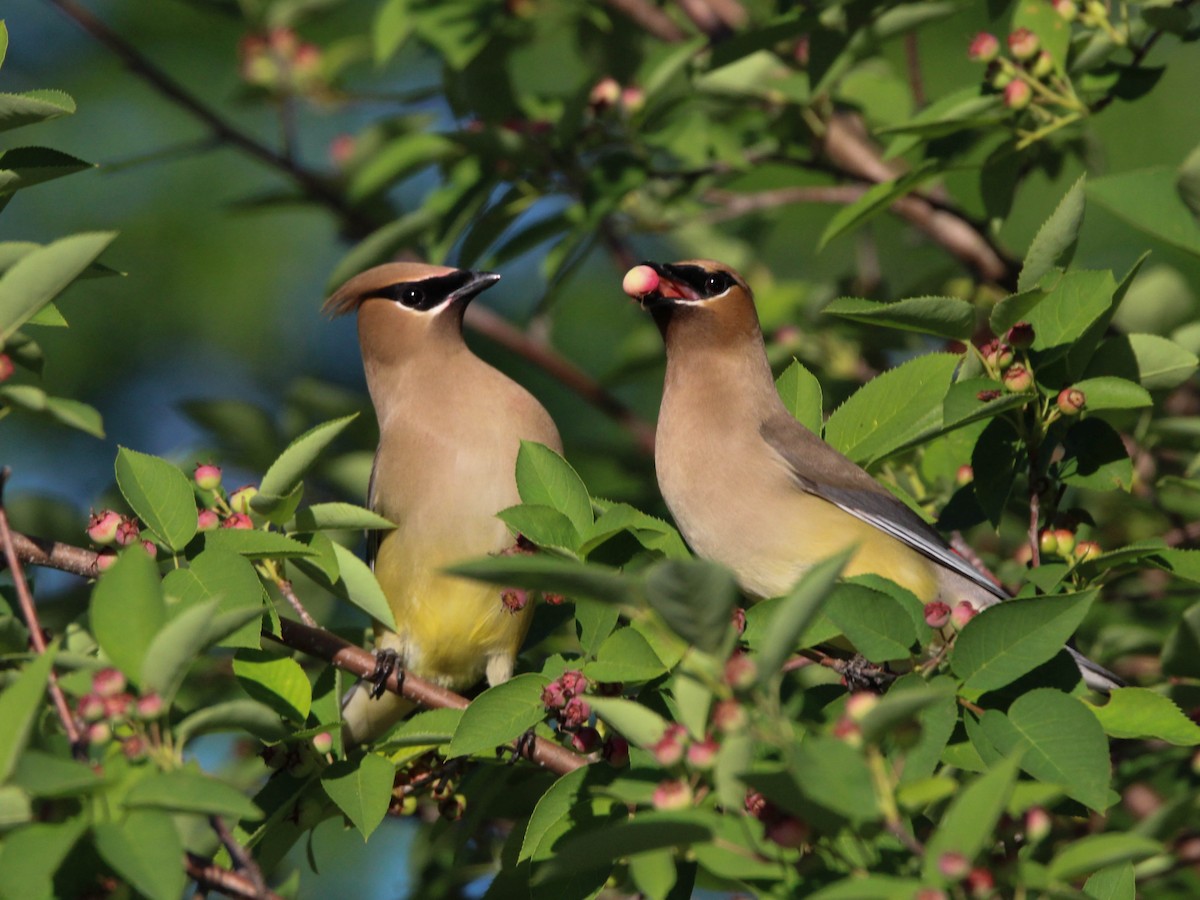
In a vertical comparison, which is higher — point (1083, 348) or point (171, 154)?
point (1083, 348)

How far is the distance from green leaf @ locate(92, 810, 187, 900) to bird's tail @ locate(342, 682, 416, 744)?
4.81 ft

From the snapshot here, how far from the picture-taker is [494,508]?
411 centimetres

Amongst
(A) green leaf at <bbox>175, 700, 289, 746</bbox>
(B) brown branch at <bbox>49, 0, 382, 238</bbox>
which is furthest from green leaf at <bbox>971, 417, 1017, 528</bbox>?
(B) brown branch at <bbox>49, 0, 382, 238</bbox>

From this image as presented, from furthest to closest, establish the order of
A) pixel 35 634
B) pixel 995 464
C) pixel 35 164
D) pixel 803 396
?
pixel 803 396 < pixel 995 464 < pixel 35 164 < pixel 35 634

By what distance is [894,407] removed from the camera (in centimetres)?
350

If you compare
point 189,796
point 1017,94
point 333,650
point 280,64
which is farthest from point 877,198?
point 280,64

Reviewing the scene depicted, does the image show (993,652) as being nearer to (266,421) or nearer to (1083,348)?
(1083,348)

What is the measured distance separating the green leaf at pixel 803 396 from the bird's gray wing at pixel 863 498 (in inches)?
1.1

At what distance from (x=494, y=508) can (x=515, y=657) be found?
16.5 inches

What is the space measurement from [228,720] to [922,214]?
325 cm

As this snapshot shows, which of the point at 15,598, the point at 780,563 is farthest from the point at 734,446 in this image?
the point at 15,598

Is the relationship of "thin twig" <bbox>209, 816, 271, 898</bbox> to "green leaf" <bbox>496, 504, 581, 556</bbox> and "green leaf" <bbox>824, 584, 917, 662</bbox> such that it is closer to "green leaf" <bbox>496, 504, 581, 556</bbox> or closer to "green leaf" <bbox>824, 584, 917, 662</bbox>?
"green leaf" <bbox>496, 504, 581, 556</bbox>

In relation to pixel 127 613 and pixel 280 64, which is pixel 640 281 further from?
pixel 280 64

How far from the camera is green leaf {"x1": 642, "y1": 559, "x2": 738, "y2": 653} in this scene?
196 cm
